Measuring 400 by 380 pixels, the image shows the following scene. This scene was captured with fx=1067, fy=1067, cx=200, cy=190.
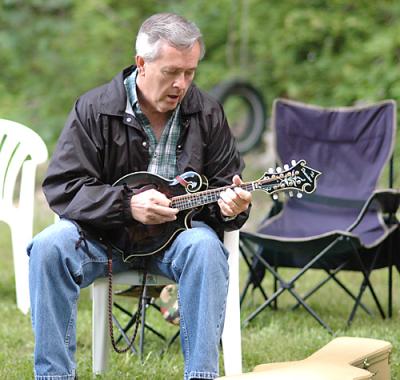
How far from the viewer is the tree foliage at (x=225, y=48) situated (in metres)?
9.02

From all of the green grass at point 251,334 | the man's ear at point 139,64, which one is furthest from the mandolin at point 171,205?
the green grass at point 251,334

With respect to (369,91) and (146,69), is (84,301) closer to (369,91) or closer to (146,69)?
(146,69)

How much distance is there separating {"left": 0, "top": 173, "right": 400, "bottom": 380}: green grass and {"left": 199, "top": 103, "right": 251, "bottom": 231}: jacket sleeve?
0.60 meters

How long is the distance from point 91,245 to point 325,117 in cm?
209

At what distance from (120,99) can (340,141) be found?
1.87 m

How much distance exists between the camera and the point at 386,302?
5035 millimetres

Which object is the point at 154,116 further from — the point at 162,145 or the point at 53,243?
the point at 53,243

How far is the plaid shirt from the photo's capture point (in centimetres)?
349

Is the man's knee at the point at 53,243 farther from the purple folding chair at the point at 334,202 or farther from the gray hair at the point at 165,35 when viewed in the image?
the purple folding chair at the point at 334,202

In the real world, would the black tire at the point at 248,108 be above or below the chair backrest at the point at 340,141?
above

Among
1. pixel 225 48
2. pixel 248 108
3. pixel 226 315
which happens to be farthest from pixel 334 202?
pixel 225 48

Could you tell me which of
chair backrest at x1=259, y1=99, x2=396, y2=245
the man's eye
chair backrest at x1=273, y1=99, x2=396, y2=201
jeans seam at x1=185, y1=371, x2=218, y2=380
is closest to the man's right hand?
the man's eye

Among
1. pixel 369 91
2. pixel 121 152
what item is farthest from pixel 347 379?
pixel 369 91

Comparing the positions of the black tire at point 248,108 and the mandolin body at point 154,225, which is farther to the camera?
the black tire at point 248,108
